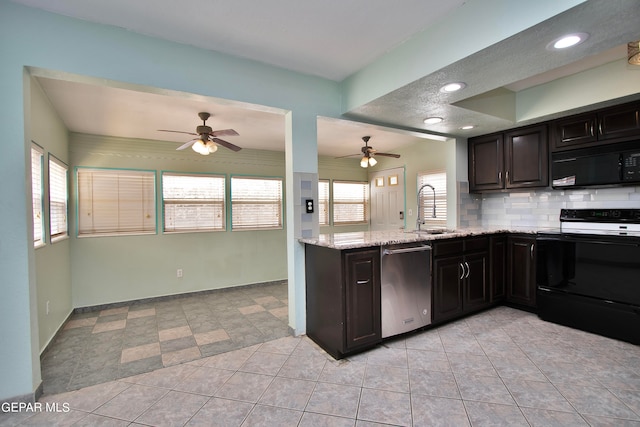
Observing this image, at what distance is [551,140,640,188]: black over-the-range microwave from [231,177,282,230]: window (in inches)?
159

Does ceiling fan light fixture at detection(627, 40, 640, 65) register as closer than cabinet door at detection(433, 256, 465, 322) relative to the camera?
Yes

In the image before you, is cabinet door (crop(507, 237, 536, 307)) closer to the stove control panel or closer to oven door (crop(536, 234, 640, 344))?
oven door (crop(536, 234, 640, 344))

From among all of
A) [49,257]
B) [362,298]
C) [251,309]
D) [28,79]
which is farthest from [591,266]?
[49,257]

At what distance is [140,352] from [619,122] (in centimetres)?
506

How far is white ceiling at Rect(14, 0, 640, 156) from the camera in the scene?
74.1 inches

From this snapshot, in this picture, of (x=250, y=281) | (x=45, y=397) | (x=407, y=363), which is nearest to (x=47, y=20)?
(x=45, y=397)

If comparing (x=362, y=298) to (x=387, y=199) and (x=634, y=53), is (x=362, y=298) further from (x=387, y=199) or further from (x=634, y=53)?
(x=387, y=199)

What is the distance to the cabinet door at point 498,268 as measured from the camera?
353cm

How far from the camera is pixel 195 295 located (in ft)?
15.1

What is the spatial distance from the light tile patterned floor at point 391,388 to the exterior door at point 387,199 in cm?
335

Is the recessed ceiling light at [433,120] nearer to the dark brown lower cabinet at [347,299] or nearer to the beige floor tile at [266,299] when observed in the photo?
the dark brown lower cabinet at [347,299]

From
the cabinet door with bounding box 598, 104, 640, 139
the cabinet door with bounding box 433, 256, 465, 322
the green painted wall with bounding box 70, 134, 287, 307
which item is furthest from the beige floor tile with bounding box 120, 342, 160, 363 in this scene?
the cabinet door with bounding box 598, 104, 640, 139

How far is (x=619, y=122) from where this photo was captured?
2.94m

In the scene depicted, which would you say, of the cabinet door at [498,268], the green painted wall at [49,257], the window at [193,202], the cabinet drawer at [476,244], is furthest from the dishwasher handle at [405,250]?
the window at [193,202]
